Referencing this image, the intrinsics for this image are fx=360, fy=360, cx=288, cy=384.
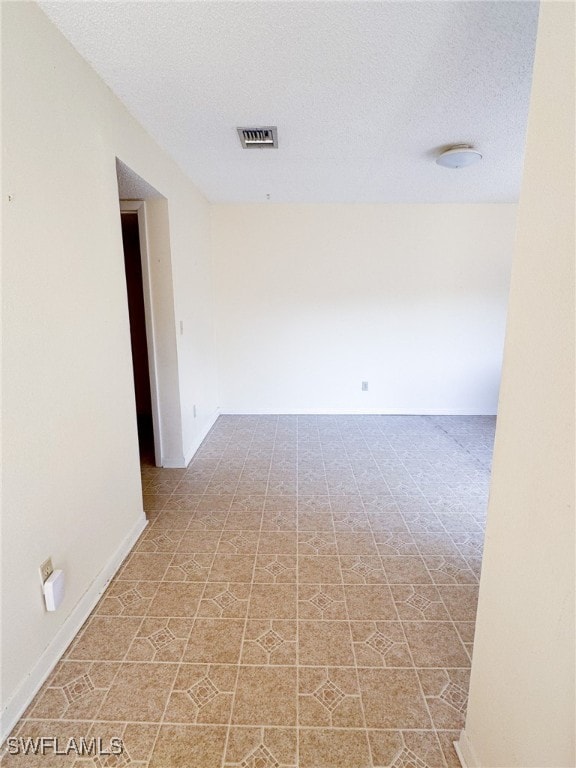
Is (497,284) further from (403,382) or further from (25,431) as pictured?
(25,431)

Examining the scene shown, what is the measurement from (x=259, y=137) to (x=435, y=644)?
2934 mm

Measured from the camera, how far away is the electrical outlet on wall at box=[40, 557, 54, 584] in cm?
134

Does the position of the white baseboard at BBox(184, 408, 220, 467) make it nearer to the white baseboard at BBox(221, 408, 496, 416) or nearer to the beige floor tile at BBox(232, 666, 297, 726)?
the white baseboard at BBox(221, 408, 496, 416)

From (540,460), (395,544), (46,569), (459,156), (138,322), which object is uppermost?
(459,156)

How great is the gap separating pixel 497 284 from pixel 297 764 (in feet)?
15.3

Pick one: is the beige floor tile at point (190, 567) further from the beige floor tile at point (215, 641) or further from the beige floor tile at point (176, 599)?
the beige floor tile at point (215, 641)

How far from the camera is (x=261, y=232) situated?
4211mm

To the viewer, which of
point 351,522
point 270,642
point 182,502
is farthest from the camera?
point 182,502

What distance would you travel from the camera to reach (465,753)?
1.07 m

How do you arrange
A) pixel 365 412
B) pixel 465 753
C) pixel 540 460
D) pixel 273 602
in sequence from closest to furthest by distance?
pixel 540 460 < pixel 465 753 < pixel 273 602 < pixel 365 412

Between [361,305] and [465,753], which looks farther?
[361,305]

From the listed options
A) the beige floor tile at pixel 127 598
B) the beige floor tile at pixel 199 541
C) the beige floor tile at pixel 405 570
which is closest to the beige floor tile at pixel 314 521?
the beige floor tile at pixel 405 570

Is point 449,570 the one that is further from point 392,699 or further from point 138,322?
point 138,322

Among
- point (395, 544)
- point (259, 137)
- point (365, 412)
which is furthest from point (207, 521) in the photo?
point (365, 412)
